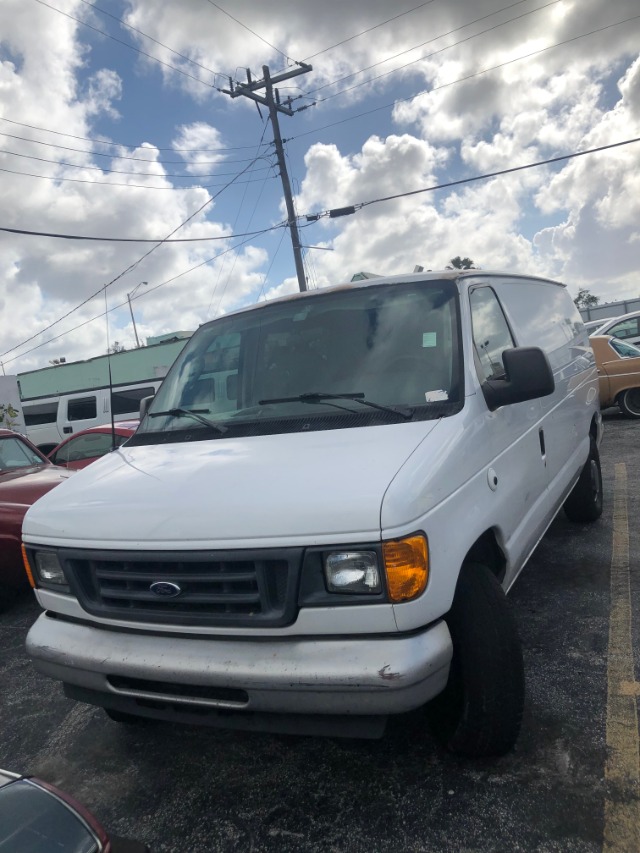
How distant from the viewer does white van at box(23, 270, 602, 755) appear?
2.09m

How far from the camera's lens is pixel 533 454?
354 cm

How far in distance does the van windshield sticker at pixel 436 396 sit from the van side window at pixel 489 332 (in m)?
0.32

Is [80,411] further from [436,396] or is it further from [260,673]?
[260,673]

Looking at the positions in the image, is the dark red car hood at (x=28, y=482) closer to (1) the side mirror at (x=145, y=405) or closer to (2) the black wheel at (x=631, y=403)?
(1) the side mirror at (x=145, y=405)

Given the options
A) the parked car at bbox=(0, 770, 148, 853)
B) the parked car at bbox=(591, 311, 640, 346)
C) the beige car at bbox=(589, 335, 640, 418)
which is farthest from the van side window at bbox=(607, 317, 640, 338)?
the parked car at bbox=(0, 770, 148, 853)

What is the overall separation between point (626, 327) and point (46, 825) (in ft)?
48.6

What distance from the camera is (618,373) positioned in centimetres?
1114

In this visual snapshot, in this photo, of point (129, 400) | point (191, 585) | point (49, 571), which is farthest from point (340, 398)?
point (129, 400)

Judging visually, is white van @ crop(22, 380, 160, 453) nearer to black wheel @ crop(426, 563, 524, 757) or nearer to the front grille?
the front grille

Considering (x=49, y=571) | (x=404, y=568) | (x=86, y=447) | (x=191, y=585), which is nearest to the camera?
(x=404, y=568)

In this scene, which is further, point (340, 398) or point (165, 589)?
point (340, 398)

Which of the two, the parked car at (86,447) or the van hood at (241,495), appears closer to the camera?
the van hood at (241,495)

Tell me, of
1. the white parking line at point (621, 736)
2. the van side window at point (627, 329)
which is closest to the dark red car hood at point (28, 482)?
the white parking line at point (621, 736)

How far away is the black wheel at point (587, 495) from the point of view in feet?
17.7
